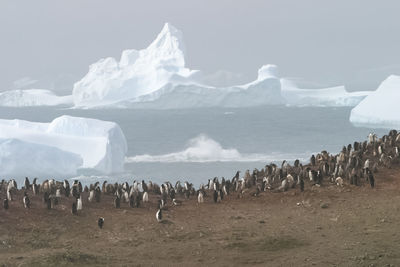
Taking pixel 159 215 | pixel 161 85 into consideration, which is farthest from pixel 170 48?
pixel 159 215

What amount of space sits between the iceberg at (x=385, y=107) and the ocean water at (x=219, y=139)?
5.26m

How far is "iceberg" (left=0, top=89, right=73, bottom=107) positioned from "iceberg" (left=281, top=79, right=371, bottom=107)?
58.5 meters

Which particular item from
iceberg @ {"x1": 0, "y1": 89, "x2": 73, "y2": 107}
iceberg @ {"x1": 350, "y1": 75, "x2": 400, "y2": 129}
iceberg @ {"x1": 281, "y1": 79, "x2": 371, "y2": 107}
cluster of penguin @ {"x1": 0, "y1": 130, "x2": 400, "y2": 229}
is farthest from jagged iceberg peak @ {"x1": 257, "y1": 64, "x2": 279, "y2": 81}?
cluster of penguin @ {"x1": 0, "y1": 130, "x2": 400, "y2": 229}

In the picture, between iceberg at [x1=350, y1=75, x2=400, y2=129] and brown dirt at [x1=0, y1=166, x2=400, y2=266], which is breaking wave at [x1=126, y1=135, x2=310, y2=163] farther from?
brown dirt at [x1=0, y1=166, x2=400, y2=266]

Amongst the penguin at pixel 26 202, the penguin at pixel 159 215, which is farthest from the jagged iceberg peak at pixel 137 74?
the penguin at pixel 159 215

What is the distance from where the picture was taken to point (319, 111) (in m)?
135

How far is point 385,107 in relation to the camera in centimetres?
7250

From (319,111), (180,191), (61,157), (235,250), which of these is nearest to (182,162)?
(61,157)

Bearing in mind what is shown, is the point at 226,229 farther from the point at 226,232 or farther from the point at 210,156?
the point at 210,156

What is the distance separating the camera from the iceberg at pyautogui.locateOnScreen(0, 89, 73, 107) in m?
142

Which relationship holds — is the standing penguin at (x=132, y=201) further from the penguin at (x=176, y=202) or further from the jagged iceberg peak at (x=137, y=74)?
the jagged iceberg peak at (x=137, y=74)

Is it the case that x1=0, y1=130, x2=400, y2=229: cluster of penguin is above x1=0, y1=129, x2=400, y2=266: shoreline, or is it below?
above

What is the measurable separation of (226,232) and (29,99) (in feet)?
463

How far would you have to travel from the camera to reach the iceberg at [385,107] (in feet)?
235
